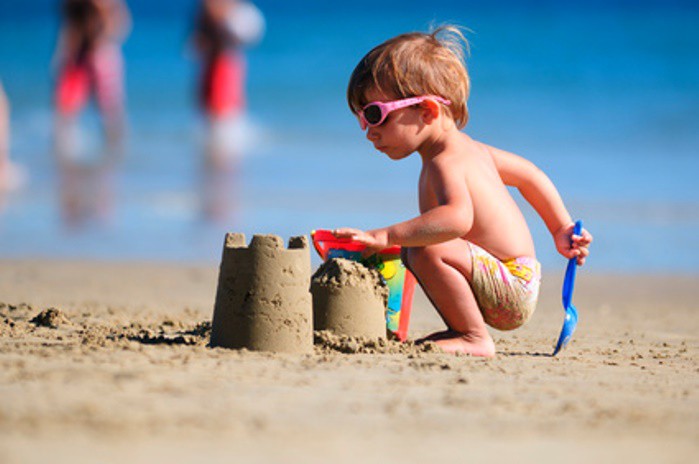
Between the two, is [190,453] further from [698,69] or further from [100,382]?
[698,69]

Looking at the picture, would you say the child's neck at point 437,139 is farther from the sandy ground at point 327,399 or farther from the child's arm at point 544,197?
the sandy ground at point 327,399

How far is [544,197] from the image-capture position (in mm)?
4141

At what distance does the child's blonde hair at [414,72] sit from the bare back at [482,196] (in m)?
0.18

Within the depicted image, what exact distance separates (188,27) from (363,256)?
30.3m

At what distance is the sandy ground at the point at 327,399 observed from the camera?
2.39m

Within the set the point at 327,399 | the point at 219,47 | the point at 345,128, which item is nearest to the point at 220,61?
the point at 219,47

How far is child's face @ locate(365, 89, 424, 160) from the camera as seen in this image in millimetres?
3910

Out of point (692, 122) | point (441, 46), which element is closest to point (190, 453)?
point (441, 46)

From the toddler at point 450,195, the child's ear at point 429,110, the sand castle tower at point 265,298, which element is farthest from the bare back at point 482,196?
the sand castle tower at point 265,298

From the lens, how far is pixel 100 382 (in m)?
2.92

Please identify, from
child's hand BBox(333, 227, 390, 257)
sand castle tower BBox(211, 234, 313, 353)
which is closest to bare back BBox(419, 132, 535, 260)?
child's hand BBox(333, 227, 390, 257)

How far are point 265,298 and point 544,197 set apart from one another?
4.13ft

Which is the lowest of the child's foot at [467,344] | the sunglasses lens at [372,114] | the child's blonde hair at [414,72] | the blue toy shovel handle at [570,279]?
the child's foot at [467,344]

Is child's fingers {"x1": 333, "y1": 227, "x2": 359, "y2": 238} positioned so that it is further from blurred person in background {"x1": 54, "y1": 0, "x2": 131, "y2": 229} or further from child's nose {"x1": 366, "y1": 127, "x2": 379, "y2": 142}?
blurred person in background {"x1": 54, "y1": 0, "x2": 131, "y2": 229}
